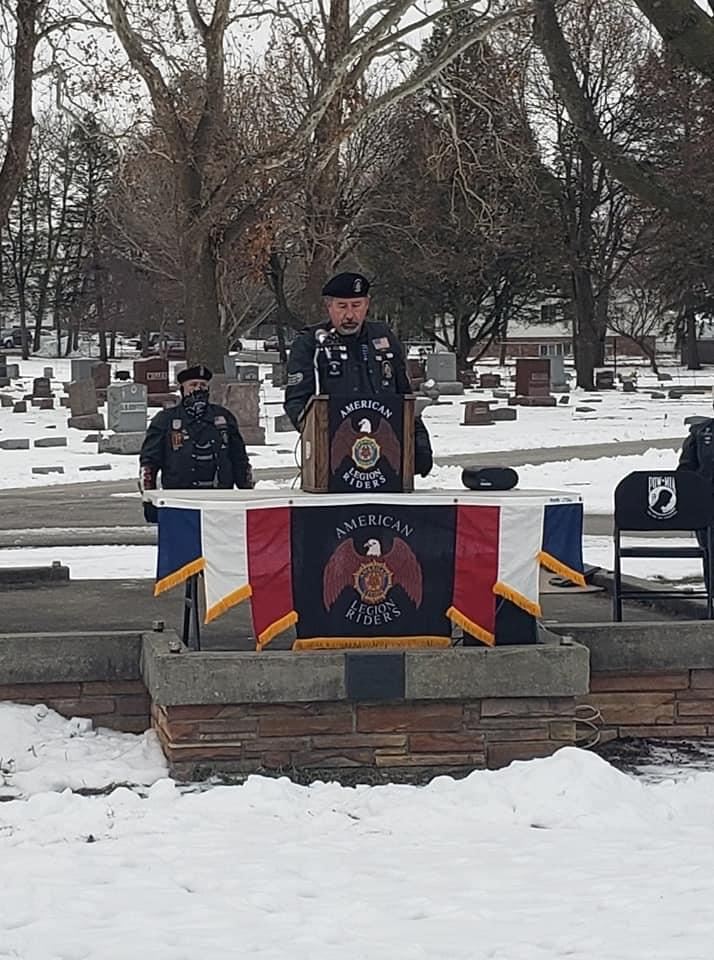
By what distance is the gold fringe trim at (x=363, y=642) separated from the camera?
23.4ft

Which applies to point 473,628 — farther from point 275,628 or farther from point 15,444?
point 15,444

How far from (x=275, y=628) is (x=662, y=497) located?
7.04 ft

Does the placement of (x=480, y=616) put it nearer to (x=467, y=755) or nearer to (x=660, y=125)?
(x=467, y=755)

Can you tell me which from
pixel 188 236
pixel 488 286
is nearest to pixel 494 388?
pixel 488 286

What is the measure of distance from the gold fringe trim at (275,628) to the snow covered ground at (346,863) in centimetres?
68

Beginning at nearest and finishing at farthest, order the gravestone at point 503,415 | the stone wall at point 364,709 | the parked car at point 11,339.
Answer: the stone wall at point 364,709
the gravestone at point 503,415
the parked car at point 11,339

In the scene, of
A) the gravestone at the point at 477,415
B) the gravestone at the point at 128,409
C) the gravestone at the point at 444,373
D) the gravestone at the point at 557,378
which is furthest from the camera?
the gravestone at the point at 557,378

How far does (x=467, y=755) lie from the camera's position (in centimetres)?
686

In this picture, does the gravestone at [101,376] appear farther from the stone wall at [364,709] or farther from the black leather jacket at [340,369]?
the stone wall at [364,709]

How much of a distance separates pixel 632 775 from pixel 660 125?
43.5 metres

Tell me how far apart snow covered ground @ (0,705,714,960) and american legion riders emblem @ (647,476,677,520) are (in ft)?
5.38

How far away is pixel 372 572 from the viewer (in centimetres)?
716

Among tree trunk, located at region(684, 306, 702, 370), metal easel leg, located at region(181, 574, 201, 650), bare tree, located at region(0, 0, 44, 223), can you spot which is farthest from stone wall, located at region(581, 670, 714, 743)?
tree trunk, located at region(684, 306, 702, 370)

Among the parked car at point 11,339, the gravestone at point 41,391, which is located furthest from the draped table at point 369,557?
the parked car at point 11,339
